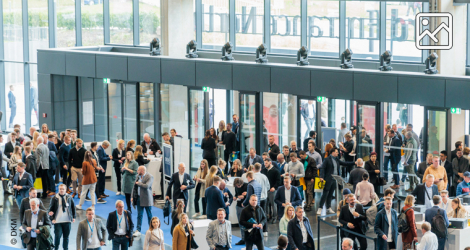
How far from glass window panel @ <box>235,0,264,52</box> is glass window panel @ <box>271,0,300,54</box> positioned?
0.50m

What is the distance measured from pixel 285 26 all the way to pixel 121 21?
7493 mm

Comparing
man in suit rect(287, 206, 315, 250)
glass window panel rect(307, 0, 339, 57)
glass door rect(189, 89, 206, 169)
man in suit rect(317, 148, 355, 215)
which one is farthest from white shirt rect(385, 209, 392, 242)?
glass door rect(189, 89, 206, 169)

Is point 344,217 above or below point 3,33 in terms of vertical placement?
below

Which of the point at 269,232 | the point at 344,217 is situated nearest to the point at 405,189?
the point at 269,232

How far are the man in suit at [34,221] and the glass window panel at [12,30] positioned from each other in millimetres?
16676

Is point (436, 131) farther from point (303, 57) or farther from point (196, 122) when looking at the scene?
point (196, 122)

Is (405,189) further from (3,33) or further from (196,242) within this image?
(3,33)

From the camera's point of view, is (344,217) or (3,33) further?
(3,33)

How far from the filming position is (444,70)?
1686 cm

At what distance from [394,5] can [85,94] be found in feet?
36.5

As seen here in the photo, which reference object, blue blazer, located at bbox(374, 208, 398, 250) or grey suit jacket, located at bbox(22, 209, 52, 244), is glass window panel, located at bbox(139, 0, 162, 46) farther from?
blue blazer, located at bbox(374, 208, 398, 250)

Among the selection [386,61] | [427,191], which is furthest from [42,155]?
[427,191]

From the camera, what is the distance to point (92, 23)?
26.3 m

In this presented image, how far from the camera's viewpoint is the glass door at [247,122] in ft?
62.6
